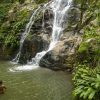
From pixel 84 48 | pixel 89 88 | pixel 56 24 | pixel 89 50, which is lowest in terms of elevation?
pixel 89 88

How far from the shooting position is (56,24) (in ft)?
64.4

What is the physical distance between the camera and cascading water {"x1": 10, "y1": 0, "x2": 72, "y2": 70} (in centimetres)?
1766

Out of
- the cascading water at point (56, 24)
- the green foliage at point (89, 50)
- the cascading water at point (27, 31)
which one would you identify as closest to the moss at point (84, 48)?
the green foliage at point (89, 50)

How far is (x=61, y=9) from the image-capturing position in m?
20.4

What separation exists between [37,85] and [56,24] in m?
7.68

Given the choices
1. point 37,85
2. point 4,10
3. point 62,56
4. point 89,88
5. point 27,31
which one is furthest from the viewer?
point 4,10

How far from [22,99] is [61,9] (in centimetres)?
1079

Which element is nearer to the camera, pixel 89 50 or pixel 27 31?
pixel 89 50

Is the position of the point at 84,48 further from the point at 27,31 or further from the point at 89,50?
the point at 27,31

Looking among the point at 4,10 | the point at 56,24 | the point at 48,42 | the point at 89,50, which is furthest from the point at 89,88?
the point at 4,10

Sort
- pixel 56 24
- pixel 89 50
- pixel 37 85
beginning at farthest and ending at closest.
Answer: pixel 56 24, pixel 89 50, pixel 37 85

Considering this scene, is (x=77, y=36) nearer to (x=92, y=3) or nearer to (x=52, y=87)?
(x=92, y=3)

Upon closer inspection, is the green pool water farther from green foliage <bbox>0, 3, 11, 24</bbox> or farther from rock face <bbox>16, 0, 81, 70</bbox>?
green foliage <bbox>0, 3, 11, 24</bbox>

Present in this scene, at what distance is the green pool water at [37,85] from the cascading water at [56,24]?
6.10ft
